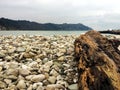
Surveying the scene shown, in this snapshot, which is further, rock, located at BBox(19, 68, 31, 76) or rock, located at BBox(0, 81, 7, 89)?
rock, located at BBox(19, 68, 31, 76)

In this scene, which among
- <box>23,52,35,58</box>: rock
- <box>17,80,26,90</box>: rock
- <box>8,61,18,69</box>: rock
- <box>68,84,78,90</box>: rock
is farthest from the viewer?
<box>23,52,35,58</box>: rock

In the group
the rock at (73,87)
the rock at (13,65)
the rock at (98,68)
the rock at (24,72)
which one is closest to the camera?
the rock at (98,68)

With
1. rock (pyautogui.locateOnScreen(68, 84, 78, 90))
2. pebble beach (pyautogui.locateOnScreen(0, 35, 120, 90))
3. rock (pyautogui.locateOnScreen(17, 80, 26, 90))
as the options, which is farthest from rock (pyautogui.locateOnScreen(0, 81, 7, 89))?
rock (pyautogui.locateOnScreen(68, 84, 78, 90))

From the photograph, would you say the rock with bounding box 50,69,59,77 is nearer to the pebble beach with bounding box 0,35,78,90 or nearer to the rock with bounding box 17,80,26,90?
the pebble beach with bounding box 0,35,78,90

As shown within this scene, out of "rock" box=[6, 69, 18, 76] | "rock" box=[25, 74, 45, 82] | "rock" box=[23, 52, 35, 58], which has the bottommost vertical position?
"rock" box=[25, 74, 45, 82]

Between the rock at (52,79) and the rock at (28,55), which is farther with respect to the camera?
the rock at (28,55)

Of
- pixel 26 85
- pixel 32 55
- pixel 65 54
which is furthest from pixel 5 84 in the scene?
pixel 65 54

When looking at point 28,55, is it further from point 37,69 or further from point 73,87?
point 73,87

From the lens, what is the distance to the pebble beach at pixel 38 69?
519 centimetres

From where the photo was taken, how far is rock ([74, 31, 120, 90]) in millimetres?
3850

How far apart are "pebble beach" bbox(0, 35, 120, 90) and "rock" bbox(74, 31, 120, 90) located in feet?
1.78

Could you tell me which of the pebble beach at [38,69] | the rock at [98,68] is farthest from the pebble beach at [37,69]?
the rock at [98,68]

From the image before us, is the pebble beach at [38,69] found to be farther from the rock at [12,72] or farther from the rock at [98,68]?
the rock at [98,68]

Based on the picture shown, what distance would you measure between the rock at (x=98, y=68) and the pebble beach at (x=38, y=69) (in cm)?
54
